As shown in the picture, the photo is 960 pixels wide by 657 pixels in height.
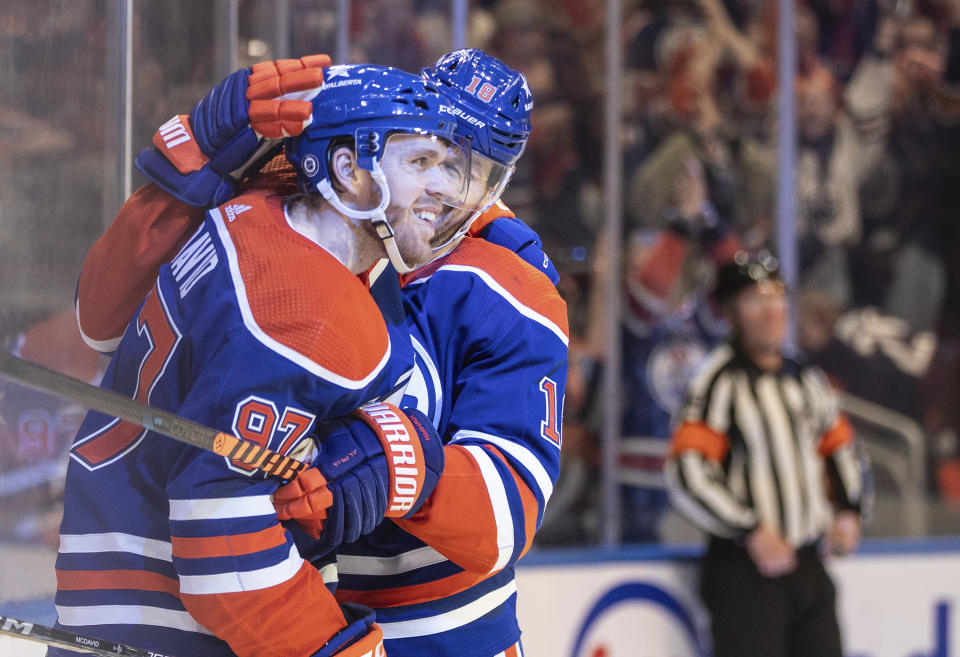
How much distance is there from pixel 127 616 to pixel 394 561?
0.29m

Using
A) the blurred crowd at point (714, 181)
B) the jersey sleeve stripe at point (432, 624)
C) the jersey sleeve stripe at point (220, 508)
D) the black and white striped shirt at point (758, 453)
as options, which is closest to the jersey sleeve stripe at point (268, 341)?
the jersey sleeve stripe at point (220, 508)

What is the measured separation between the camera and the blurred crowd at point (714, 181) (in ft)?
10.3

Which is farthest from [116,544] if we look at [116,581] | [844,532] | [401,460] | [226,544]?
[844,532]

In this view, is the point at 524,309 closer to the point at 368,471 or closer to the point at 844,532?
the point at 368,471

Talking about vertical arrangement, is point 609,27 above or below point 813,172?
above

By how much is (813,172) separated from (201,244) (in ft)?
10.3

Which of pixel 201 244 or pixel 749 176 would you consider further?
pixel 749 176

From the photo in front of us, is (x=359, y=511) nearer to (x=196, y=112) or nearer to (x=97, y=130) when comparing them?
(x=196, y=112)

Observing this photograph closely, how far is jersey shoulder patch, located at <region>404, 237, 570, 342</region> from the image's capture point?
1112mm

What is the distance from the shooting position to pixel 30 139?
974 mm

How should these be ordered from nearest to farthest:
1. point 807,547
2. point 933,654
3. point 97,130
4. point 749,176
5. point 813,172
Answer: point 97,130 < point 807,547 < point 933,654 < point 749,176 < point 813,172

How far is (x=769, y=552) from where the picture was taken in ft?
→ 8.43

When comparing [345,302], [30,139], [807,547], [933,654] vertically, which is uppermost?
[30,139]

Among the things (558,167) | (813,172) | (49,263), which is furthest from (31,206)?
(813,172)
